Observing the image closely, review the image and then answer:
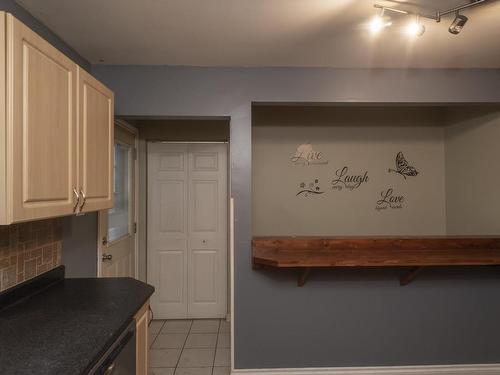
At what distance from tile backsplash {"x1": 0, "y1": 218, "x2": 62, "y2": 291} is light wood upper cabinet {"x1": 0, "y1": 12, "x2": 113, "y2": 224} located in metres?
0.38

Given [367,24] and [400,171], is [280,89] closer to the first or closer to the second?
[367,24]

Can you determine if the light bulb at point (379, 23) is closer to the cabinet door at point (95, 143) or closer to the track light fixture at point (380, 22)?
the track light fixture at point (380, 22)

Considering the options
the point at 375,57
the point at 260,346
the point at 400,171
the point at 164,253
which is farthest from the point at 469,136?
the point at 164,253

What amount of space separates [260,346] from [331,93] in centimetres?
200

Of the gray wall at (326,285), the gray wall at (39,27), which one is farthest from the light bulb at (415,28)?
the gray wall at (39,27)

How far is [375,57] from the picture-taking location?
7.62ft

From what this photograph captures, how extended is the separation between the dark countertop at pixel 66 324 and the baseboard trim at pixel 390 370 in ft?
4.11

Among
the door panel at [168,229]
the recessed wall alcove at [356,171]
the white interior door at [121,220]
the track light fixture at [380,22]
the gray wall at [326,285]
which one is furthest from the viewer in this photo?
the door panel at [168,229]

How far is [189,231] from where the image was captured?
3639 mm

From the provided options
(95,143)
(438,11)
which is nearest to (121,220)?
(95,143)

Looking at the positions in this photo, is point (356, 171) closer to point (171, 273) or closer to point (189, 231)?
point (189, 231)

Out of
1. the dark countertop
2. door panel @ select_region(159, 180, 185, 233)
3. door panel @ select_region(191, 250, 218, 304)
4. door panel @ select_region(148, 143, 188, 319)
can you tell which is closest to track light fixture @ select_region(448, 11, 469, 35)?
the dark countertop

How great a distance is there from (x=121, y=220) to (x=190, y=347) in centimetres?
135

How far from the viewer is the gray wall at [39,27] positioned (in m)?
1.63
